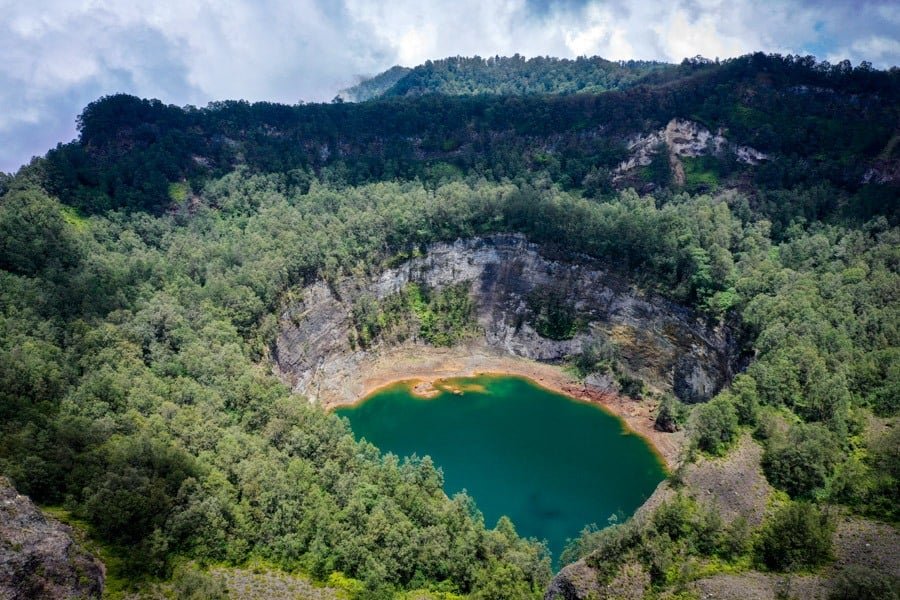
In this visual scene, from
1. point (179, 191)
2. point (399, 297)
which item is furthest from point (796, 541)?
point (179, 191)

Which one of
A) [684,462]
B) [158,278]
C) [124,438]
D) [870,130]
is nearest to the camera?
[124,438]

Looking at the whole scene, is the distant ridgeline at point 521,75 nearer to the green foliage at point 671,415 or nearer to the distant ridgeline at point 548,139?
the distant ridgeline at point 548,139

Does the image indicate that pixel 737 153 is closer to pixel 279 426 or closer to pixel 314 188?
pixel 314 188

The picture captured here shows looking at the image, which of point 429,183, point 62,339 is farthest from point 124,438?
point 429,183

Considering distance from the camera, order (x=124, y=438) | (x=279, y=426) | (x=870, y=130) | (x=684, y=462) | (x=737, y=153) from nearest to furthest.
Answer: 1. (x=124, y=438)
2. (x=684, y=462)
3. (x=279, y=426)
4. (x=870, y=130)
5. (x=737, y=153)

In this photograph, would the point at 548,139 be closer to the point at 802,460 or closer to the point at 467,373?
the point at 467,373

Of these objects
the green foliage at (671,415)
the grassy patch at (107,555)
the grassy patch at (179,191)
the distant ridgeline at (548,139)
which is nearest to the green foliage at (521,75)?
the distant ridgeline at (548,139)

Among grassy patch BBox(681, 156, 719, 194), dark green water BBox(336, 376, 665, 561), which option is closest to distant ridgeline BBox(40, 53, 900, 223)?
grassy patch BBox(681, 156, 719, 194)
